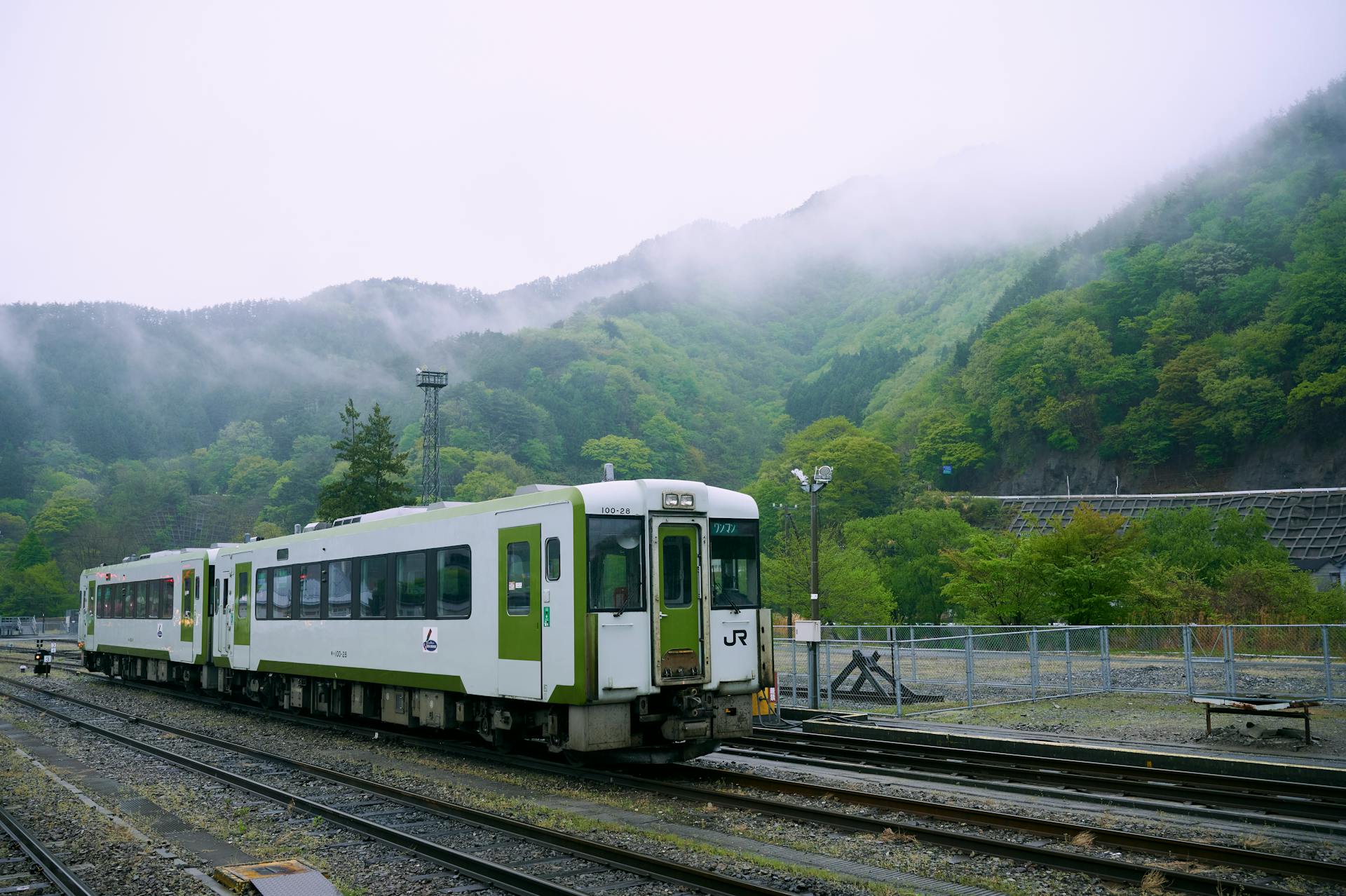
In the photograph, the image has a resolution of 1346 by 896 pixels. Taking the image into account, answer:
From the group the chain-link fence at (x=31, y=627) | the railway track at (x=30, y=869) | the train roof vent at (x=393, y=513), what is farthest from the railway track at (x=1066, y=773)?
the chain-link fence at (x=31, y=627)

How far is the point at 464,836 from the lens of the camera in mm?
9773

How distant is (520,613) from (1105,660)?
1400 cm

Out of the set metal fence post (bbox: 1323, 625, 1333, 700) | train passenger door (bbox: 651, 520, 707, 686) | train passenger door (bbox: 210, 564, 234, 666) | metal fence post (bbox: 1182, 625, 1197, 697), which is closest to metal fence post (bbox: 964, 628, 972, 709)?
metal fence post (bbox: 1182, 625, 1197, 697)

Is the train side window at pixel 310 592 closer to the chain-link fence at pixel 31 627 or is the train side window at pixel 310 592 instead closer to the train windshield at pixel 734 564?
the train windshield at pixel 734 564

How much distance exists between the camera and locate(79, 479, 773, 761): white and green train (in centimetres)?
1197

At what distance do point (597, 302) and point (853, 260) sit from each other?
150 feet

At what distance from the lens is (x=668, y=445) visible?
123 meters

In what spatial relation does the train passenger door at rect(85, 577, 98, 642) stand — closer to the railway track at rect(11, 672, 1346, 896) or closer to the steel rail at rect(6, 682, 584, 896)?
the steel rail at rect(6, 682, 584, 896)

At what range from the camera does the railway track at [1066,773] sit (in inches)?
407

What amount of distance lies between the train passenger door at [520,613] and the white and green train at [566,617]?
0.06 feet

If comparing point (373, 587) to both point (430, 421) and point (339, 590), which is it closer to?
point (339, 590)

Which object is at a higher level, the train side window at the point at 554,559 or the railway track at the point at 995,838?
the train side window at the point at 554,559

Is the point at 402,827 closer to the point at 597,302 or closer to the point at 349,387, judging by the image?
the point at 349,387

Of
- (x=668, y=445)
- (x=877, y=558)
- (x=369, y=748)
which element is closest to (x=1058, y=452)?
(x=877, y=558)
